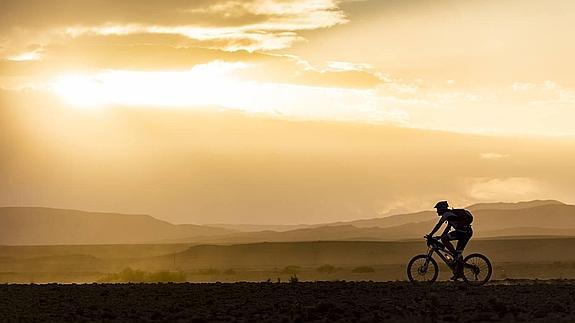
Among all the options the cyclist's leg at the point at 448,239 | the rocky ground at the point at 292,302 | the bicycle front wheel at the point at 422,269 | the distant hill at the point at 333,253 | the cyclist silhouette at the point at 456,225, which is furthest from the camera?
the distant hill at the point at 333,253

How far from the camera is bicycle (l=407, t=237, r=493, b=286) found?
27.4 meters

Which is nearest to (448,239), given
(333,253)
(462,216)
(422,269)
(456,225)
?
(456,225)

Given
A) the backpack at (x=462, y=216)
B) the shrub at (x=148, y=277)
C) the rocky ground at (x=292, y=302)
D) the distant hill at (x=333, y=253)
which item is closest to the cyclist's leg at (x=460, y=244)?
the backpack at (x=462, y=216)

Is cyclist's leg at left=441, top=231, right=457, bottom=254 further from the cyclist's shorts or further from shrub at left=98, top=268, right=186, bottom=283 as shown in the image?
shrub at left=98, top=268, right=186, bottom=283

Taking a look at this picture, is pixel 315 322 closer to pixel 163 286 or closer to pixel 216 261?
pixel 163 286

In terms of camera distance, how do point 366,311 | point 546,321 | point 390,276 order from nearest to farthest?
point 546,321 → point 366,311 → point 390,276

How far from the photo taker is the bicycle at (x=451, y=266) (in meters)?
27.4

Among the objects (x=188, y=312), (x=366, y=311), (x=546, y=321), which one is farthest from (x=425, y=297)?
(x=188, y=312)

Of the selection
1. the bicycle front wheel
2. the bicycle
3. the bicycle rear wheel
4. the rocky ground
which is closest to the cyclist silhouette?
the bicycle

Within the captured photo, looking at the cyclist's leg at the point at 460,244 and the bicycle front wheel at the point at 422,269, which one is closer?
the cyclist's leg at the point at 460,244

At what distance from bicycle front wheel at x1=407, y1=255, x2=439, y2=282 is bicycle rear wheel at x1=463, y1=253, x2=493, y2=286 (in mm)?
834

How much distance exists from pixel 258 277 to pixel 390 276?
10476mm

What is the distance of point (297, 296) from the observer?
24.4 m

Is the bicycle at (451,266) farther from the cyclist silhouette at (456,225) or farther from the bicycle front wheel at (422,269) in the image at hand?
the cyclist silhouette at (456,225)
